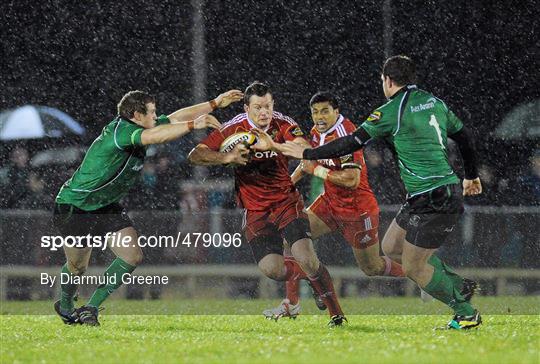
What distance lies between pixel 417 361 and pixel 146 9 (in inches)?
621

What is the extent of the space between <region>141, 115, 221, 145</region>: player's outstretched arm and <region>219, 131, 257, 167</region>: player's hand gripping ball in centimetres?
31

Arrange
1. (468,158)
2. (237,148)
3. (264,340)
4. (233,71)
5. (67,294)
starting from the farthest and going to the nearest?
→ (233,71) < (67,294) < (237,148) < (468,158) < (264,340)

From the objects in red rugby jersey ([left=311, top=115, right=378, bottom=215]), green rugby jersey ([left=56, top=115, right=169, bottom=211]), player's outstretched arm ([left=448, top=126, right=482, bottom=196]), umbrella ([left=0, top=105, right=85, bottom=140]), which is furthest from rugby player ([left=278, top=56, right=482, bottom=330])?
umbrella ([left=0, top=105, right=85, bottom=140])

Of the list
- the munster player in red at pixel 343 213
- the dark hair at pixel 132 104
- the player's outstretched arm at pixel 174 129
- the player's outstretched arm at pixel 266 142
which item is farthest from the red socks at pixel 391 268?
the dark hair at pixel 132 104

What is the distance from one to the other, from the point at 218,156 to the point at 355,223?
1618 millimetres

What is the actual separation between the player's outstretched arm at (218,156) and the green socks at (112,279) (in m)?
1.06

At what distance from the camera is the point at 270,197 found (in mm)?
12367

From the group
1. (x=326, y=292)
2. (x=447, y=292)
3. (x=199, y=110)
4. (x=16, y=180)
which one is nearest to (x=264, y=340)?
(x=326, y=292)

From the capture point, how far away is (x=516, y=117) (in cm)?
2092

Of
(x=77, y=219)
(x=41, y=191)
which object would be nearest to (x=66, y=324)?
(x=77, y=219)

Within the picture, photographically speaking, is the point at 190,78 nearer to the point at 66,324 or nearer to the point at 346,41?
the point at 346,41

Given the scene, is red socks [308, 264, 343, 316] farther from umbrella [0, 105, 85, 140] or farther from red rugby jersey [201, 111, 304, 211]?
umbrella [0, 105, 85, 140]

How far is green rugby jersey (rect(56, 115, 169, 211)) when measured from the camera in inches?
480

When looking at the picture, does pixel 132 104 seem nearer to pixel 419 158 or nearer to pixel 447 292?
pixel 419 158
